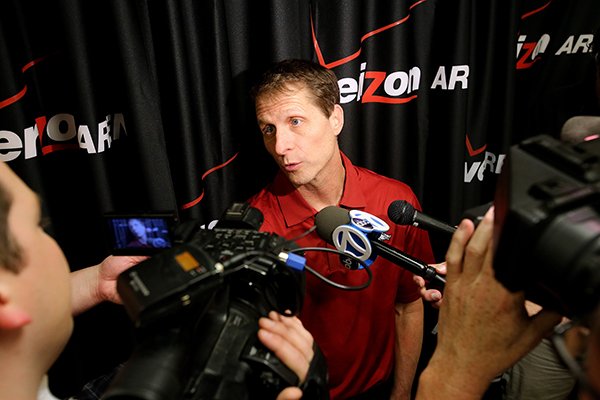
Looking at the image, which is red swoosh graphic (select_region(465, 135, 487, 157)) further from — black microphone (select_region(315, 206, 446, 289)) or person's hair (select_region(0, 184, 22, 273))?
person's hair (select_region(0, 184, 22, 273))

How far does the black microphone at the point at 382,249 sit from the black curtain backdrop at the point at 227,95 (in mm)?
629

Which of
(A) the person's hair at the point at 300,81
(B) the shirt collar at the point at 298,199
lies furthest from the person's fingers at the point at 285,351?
(A) the person's hair at the point at 300,81

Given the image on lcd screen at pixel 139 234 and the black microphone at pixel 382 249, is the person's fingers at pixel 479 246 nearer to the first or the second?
the black microphone at pixel 382 249

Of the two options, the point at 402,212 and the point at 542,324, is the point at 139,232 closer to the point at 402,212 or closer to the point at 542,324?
the point at 402,212

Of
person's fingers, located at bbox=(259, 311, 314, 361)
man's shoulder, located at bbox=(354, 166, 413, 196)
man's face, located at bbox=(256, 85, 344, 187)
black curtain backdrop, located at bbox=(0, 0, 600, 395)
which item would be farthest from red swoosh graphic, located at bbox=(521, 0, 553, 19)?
person's fingers, located at bbox=(259, 311, 314, 361)

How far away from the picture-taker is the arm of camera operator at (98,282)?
112 centimetres

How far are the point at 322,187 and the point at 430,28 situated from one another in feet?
2.62

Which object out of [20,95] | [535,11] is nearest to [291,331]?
[20,95]

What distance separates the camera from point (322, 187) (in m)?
1.44

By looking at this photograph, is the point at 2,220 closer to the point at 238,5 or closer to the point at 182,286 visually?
the point at 182,286

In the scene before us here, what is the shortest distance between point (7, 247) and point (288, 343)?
0.44 metres

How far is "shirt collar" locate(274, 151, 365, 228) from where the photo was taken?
55.6 inches

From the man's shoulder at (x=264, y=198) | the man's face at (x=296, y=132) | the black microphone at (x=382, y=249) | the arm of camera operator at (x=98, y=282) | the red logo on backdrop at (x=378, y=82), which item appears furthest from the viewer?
the red logo on backdrop at (x=378, y=82)

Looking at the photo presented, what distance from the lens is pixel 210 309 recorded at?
71 centimetres
